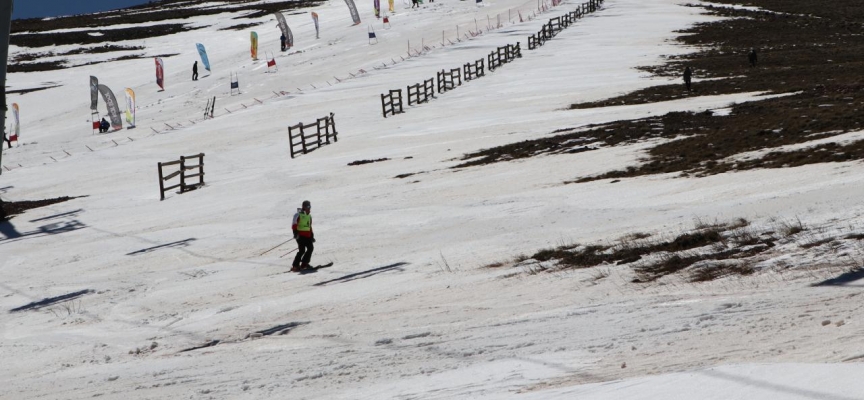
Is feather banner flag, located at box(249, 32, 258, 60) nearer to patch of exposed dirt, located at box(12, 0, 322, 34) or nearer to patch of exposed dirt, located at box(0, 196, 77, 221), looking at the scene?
patch of exposed dirt, located at box(0, 196, 77, 221)

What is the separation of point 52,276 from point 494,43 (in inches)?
2313

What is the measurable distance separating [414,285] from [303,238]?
3.39 meters

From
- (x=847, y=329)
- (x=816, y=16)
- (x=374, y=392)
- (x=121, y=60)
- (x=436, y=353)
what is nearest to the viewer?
(x=847, y=329)

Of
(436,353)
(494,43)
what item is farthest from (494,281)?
(494,43)

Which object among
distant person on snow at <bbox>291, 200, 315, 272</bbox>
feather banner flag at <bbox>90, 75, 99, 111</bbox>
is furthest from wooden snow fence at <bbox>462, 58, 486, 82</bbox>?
distant person on snow at <bbox>291, 200, 315, 272</bbox>

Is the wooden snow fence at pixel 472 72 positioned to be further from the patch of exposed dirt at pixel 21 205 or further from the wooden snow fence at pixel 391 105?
the patch of exposed dirt at pixel 21 205

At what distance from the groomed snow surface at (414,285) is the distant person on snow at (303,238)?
0.36 metres

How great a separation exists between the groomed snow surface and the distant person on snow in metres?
0.36

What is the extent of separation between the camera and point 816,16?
285 feet

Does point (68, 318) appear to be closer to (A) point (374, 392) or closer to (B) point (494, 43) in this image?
(A) point (374, 392)

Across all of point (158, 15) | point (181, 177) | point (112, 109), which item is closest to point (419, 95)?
point (112, 109)

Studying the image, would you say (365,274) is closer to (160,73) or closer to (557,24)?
(160,73)

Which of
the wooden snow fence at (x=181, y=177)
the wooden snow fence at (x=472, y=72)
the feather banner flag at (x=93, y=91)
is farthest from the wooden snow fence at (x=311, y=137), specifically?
the feather banner flag at (x=93, y=91)

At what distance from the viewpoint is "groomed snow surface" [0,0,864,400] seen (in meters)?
8.81
